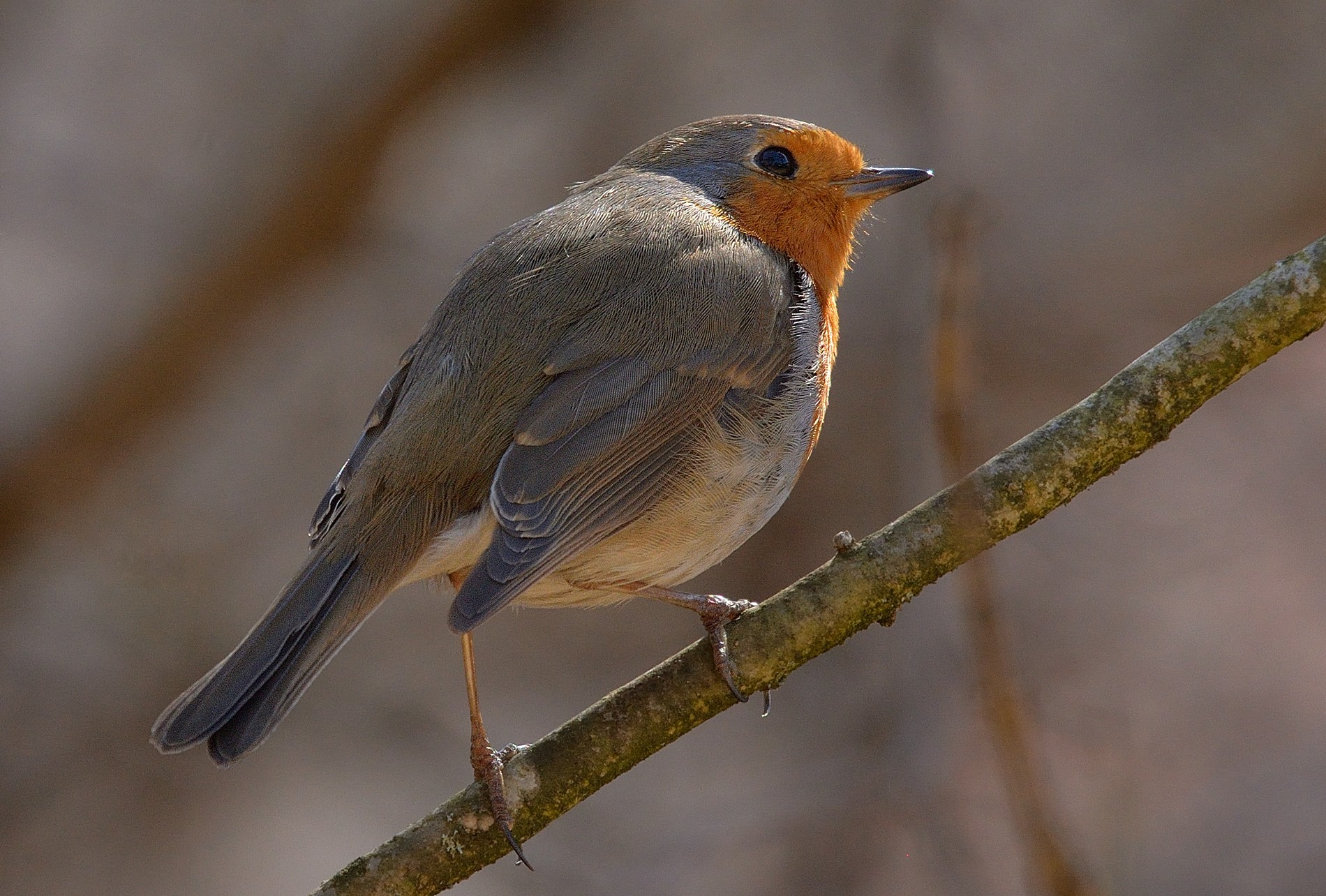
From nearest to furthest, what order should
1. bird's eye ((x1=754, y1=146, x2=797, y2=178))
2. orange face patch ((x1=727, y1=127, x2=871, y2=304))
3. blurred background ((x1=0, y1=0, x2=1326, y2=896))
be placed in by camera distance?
orange face patch ((x1=727, y1=127, x2=871, y2=304)), bird's eye ((x1=754, y1=146, x2=797, y2=178)), blurred background ((x1=0, y1=0, x2=1326, y2=896))

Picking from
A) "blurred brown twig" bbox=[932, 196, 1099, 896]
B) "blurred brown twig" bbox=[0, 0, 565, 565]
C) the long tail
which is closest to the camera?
"blurred brown twig" bbox=[932, 196, 1099, 896]

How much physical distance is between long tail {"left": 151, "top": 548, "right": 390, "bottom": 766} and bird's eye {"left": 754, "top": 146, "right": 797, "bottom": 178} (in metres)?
1.84

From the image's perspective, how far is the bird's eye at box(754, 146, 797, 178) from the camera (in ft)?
14.0

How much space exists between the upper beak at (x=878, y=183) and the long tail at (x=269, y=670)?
1.96m

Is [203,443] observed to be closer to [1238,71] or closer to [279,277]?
[279,277]

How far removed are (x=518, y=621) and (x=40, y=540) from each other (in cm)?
234

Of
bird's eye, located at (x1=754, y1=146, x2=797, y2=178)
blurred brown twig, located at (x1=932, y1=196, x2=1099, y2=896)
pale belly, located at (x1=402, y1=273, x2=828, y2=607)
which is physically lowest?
blurred brown twig, located at (x1=932, y1=196, x2=1099, y2=896)

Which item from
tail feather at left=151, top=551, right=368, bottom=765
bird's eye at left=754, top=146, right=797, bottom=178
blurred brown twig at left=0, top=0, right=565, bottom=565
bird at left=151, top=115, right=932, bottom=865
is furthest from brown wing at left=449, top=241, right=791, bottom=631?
blurred brown twig at left=0, top=0, right=565, bottom=565

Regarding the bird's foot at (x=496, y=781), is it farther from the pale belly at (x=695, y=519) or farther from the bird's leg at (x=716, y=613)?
the bird's leg at (x=716, y=613)

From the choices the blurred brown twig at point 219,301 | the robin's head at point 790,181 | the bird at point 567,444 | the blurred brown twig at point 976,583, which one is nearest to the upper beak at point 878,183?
the robin's head at point 790,181

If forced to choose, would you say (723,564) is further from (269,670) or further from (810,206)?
(269,670)

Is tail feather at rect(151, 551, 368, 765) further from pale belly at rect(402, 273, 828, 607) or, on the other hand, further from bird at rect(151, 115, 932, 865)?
pale belly at rect(402, 273, 828, 607)

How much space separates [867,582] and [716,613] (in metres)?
0.40

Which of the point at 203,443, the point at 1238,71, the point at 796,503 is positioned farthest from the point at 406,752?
the point at 1238,71
